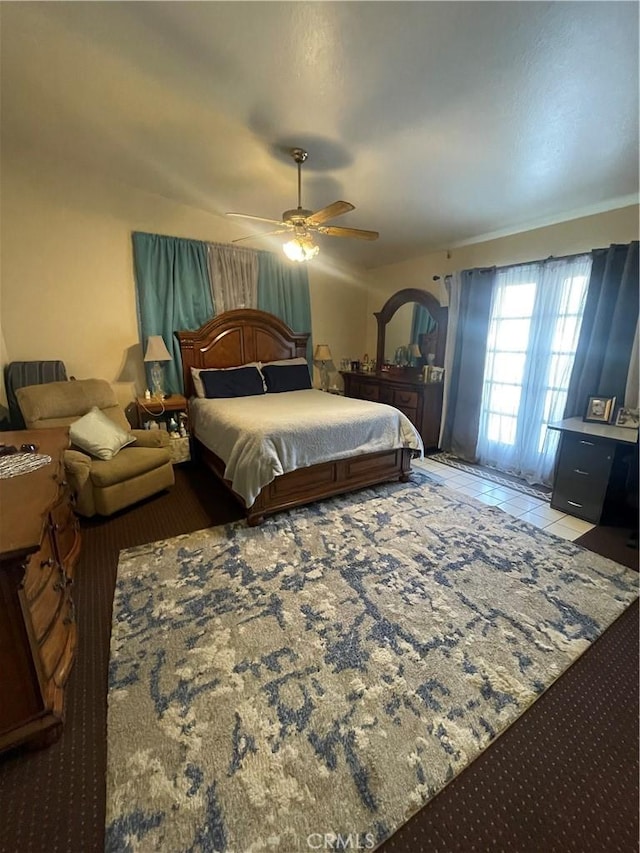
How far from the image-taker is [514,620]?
185 cm

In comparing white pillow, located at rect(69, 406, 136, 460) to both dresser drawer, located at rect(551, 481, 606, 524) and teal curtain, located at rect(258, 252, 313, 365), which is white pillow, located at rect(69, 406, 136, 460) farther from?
dresser drawer, located at rect(551, 481, 606, 524)

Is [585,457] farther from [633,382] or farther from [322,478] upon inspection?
[322,478]

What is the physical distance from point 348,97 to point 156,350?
2.71 meters

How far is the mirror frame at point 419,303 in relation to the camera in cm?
435

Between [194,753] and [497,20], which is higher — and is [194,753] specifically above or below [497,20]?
below

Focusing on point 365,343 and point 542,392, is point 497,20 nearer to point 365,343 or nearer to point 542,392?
point 542,392

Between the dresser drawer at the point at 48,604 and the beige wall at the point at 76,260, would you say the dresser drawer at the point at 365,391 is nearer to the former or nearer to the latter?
the beige wall at the point at 76,260

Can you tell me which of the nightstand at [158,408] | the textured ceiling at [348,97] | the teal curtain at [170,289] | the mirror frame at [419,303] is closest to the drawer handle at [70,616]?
the nightstand at [158,408]

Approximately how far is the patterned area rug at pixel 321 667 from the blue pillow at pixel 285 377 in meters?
2.05

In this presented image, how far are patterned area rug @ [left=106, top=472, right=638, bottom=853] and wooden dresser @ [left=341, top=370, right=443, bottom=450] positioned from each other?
1.89 m

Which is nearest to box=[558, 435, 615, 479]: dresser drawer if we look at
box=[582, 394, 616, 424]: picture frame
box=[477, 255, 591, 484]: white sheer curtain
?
box=[582, 394, 616, 424]: picture frame

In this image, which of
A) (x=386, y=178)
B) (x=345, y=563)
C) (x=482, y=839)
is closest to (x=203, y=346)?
(x=386, y=178)

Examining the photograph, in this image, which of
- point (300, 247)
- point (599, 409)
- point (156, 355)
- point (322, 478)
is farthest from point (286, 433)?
point (599, 409)

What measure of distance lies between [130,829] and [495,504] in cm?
298
